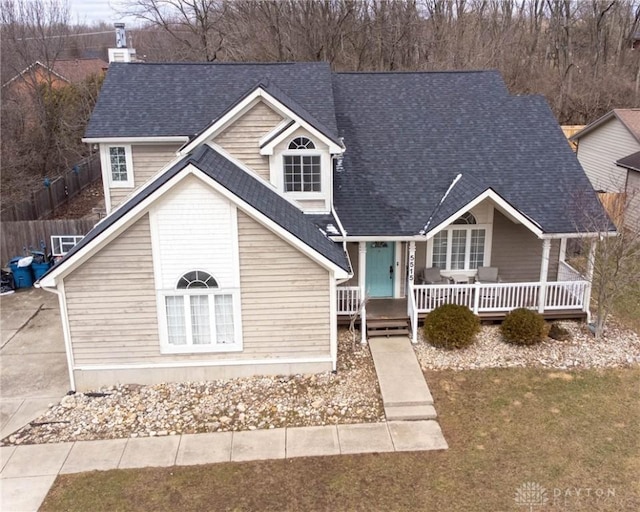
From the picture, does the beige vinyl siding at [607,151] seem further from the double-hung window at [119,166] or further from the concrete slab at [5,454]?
the concrete slab at [5,454]

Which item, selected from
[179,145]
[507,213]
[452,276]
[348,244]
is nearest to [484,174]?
[507,213]

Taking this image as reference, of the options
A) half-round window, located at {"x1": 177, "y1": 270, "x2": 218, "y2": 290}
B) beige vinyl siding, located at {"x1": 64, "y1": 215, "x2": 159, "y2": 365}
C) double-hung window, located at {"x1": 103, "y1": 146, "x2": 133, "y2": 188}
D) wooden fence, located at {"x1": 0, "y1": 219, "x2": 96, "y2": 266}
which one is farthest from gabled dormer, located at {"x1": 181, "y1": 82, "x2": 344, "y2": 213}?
wooden fence, located at {"x1": 0, "y1": 219, "x2": 96, "y2": 266}

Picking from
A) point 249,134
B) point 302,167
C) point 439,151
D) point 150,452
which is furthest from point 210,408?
point 439,151

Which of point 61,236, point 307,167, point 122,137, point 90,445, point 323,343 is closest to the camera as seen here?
point 90,445

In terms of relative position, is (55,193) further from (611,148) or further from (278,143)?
(611,148)

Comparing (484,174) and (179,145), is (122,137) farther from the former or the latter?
(484,174)

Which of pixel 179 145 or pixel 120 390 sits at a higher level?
pixel 179 145

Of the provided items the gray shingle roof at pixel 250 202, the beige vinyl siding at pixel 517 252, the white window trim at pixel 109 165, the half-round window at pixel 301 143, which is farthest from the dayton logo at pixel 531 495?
the white window trim at pixel 109 165
